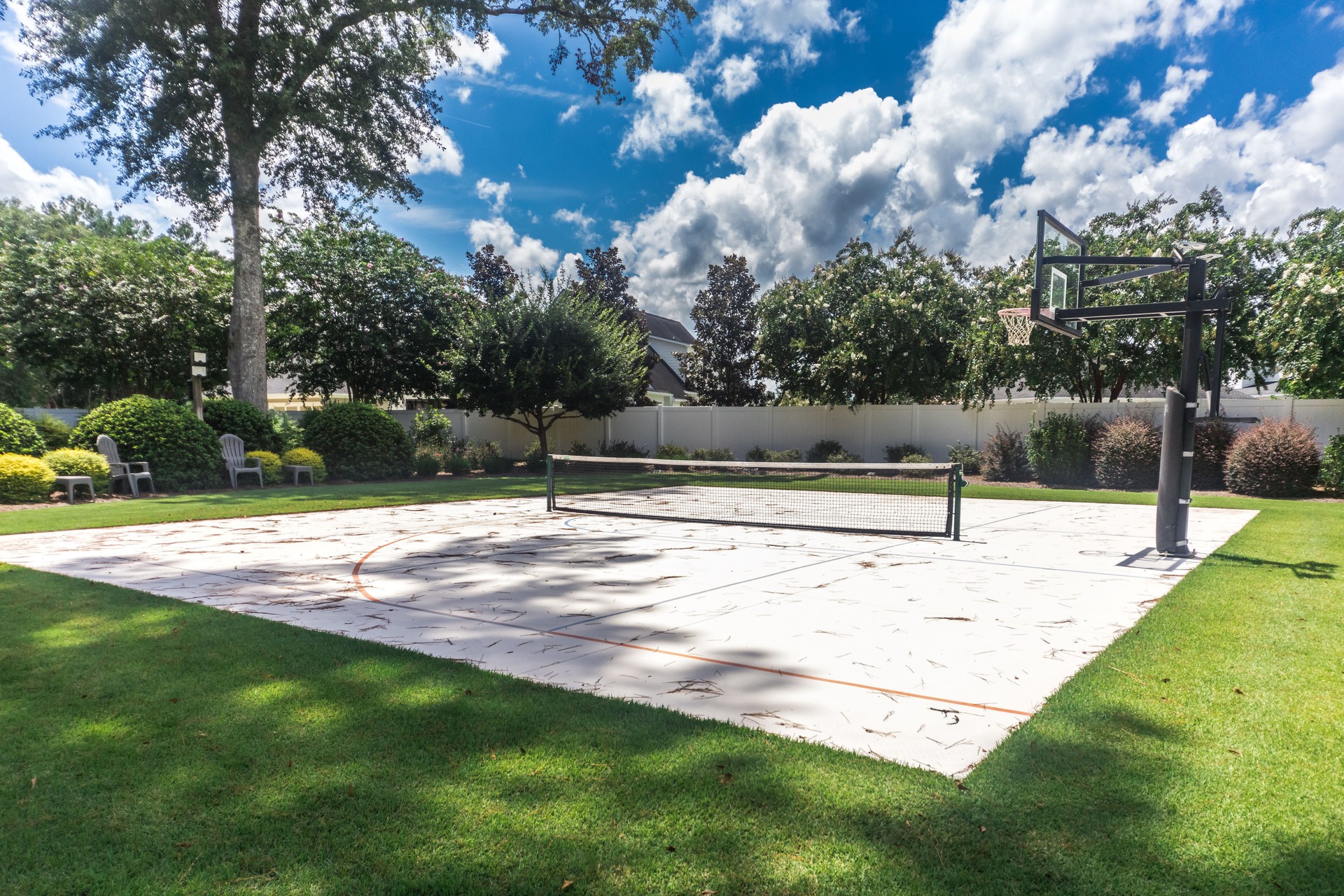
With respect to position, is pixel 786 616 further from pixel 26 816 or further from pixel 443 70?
pixel 443 70

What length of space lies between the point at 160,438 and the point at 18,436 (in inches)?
84.8

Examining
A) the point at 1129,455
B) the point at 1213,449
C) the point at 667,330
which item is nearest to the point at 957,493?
the point at 1129,455

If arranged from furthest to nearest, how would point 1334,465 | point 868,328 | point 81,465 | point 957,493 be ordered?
point 868,328 < point 1334,465 < point 81,465 < point 957,493

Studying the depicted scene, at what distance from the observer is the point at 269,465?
16.0 meters

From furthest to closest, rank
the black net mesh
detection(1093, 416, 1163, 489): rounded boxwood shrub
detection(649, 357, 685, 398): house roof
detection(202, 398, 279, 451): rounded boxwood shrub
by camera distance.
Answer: detection(649, 357, 685, 398): house roof
detection(202, 398, 279, 451): rounded boxwood shrub
detection(1093, 416, 1163, 489): rounded boxwood shrub
the black net mesh

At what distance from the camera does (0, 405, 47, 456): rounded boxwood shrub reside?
12844 mm

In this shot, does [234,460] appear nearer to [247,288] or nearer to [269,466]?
[269,466]

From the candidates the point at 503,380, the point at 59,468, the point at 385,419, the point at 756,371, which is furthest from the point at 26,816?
the point at 756,371

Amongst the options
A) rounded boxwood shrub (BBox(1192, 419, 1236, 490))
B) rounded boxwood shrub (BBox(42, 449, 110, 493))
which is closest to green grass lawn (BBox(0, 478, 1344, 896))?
rounded boxwood shrub (BBox(42, 449, 110, 493))

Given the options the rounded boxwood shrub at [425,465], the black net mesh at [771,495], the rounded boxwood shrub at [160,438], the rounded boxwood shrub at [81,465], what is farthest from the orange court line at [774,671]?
the rounded boxwood shrub at [425,465]

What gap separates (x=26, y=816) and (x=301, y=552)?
5.73m

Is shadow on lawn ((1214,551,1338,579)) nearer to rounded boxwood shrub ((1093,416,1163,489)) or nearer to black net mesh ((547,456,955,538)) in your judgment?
black net mesh ((547,456,955,538))

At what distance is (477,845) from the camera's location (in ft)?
7.07

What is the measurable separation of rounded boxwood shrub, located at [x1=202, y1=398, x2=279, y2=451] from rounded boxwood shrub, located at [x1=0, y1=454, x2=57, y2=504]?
11.9 feet
